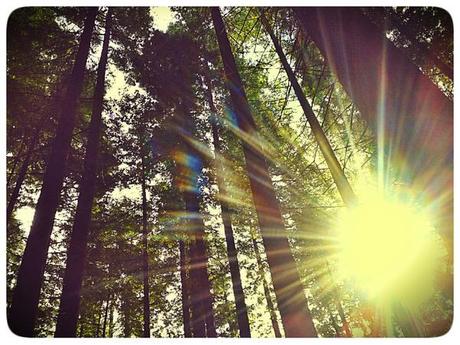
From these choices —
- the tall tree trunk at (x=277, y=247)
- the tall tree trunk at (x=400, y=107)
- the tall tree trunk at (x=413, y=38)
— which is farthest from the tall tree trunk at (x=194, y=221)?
the tall tree trunk at (x=400, y=107)

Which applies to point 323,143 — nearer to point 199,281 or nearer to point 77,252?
point 199,281

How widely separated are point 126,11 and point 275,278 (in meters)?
6.71

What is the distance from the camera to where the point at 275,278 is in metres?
3.84

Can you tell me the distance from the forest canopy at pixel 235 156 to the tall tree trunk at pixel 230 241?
56mm

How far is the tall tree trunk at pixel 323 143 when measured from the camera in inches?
227

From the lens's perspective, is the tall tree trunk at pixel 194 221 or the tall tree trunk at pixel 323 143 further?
the tall tree trunk at pixel 194 221

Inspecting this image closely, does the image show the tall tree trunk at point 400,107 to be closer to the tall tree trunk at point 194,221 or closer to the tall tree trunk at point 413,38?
the tall tree trunk at point 413,38

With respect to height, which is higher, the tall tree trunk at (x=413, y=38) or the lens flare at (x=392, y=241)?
the tall tree trunk at (x=413, y=38)

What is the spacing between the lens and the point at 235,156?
1010 centimetres

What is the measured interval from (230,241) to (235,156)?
105 inches

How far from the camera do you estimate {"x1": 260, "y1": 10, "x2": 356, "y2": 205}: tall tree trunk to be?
18.9 ft

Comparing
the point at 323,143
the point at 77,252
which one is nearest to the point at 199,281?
the point at 77,252

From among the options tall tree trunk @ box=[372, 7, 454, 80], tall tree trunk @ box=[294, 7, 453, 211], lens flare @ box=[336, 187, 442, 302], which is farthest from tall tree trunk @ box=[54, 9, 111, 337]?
tall tree trunk @ box=[372, 7, 454, 80]

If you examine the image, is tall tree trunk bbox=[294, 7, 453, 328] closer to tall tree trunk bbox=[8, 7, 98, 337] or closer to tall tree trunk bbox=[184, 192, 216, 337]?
tall tree trunk bbox=[8, 7, 98, 337]
